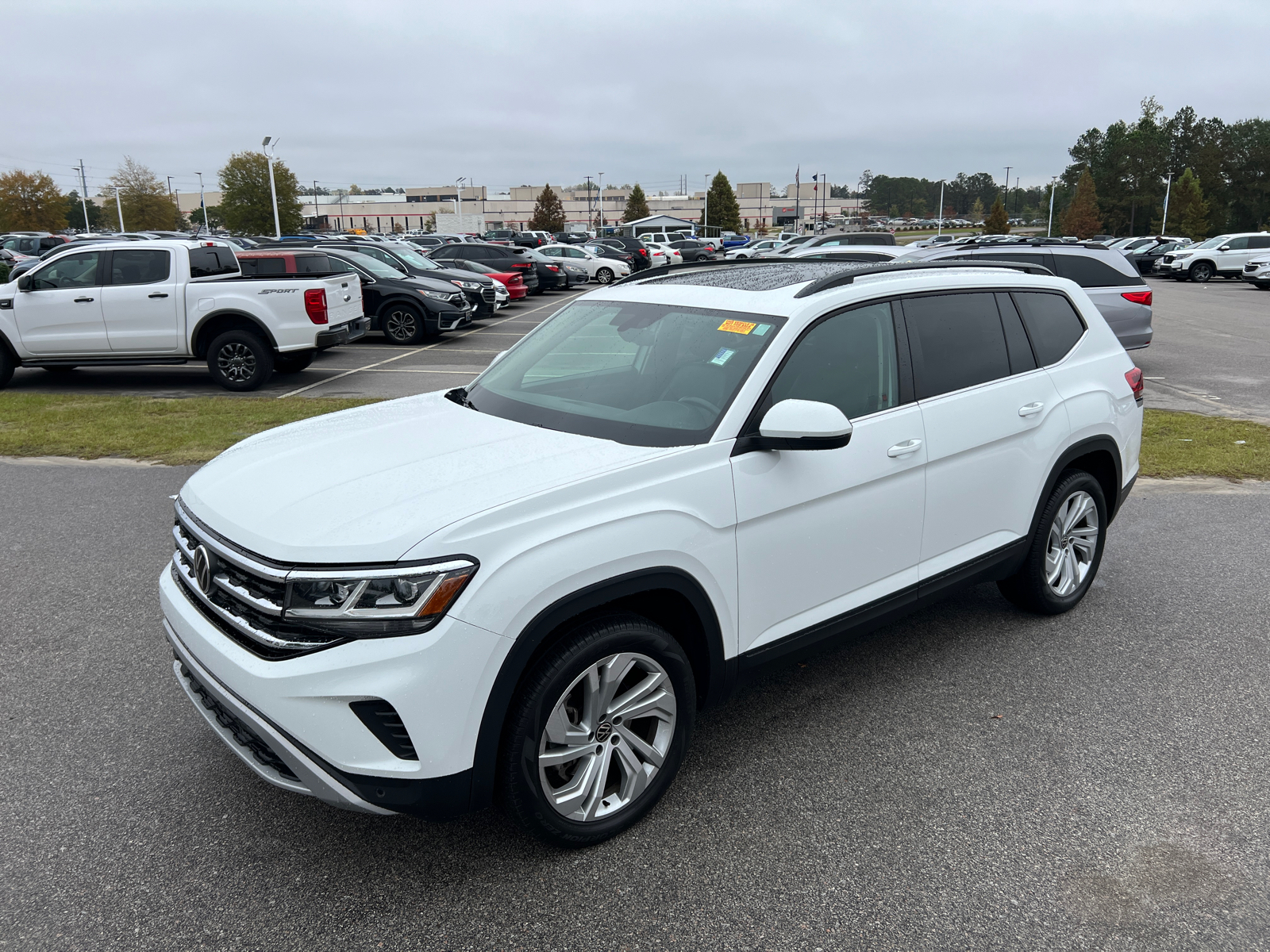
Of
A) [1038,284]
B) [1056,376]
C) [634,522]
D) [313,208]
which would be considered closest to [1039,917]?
[634,522]

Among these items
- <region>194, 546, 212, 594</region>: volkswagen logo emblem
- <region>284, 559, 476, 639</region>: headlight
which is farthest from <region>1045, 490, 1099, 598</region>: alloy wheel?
<region>194, 546, 212, 594</region>: volkswagen logo emblem

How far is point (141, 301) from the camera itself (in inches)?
465

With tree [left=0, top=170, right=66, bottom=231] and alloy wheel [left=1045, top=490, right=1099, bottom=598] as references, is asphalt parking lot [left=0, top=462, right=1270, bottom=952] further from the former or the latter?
tree [left=0, top=170, right=66, bottom=231]

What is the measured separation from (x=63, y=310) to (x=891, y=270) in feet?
38.5

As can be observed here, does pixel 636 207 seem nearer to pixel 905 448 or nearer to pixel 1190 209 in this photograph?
pixel 1190 209

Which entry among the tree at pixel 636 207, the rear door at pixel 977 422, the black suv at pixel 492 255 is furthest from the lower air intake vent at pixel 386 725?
the tree at pixel 636 207

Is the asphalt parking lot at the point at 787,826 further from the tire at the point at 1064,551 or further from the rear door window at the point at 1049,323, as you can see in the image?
the rear door window at the point at 1049,323

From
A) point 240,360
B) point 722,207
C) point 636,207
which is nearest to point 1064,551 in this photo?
point 240,360

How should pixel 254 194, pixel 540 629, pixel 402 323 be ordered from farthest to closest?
pixel 254 194 → pixel 402 323 → pixel 540 629

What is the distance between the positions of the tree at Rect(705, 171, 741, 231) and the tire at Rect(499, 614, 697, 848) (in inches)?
Result: 4202

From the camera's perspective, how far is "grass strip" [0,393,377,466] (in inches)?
337

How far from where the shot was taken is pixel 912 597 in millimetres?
3785

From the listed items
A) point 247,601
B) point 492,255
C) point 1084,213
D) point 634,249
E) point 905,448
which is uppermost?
point 1084,213

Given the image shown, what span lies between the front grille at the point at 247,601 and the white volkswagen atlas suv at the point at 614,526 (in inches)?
0.4
